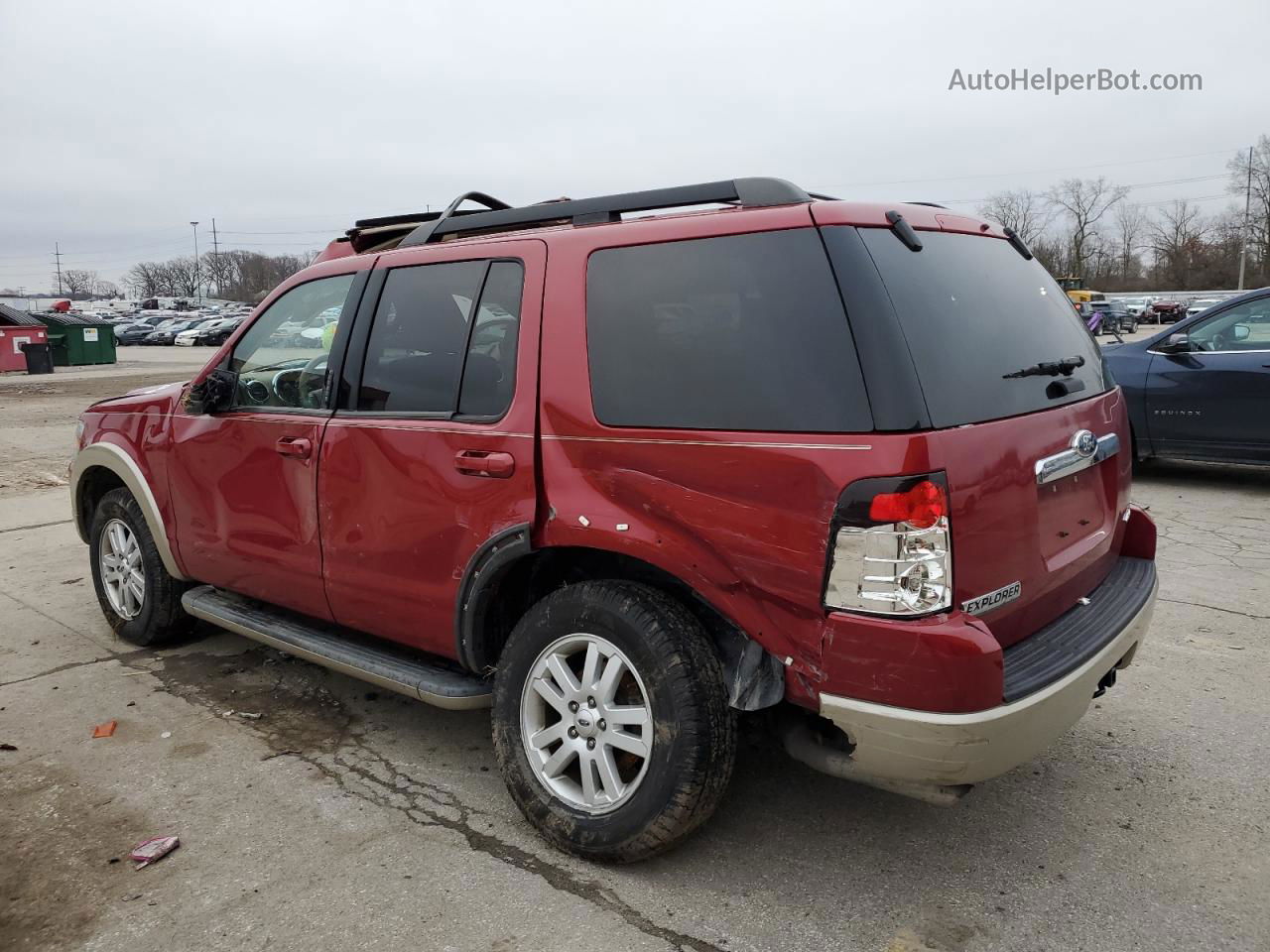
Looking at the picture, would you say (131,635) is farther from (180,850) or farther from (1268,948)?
(1268,948)

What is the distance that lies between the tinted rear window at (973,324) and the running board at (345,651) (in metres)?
1.78

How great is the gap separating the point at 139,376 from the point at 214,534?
83.8ft

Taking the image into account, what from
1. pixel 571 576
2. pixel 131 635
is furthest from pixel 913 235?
pixel 131 635

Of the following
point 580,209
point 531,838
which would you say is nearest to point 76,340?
point 580,209

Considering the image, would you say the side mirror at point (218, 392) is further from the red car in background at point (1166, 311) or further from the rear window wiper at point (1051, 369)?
the red car in background at point (1166, 311)

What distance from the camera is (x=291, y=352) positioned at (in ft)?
13.2

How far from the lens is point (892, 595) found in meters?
2.34

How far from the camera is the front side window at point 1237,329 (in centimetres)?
787

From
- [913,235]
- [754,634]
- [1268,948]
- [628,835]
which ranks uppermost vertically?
[913,235]

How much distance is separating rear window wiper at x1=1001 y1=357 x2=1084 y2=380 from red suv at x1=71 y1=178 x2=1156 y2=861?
0.01 metres

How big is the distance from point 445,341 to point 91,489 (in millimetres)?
2996

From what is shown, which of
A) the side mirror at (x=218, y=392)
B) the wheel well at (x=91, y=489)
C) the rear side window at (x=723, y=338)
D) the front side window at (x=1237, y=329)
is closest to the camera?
the rear side window at (x=723, y=338)

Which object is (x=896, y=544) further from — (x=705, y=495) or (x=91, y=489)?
(x=91, y=489)

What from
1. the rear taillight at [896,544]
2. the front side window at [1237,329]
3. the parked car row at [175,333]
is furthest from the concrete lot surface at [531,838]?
the parked car row at [175,333]
